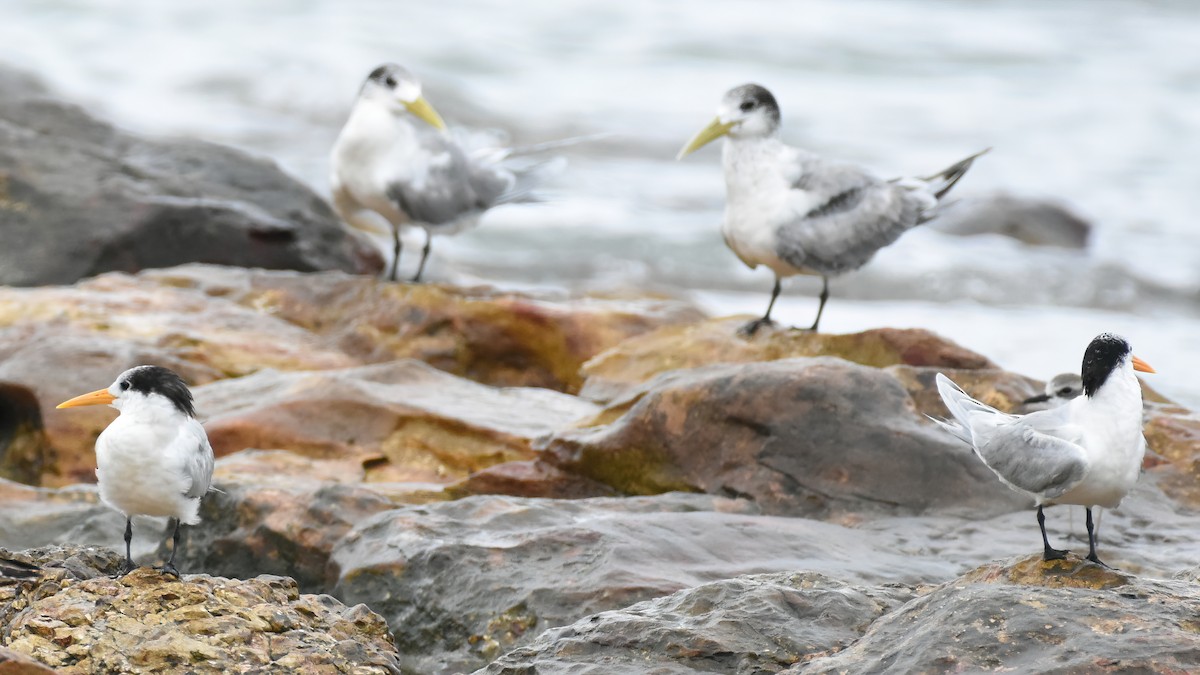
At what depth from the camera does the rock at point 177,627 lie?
3600mm

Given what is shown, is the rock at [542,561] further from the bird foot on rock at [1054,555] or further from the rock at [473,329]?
the rock at [473,329]

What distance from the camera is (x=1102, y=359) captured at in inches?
160

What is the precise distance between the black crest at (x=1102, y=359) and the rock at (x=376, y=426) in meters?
2.84

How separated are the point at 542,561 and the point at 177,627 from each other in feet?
4.30

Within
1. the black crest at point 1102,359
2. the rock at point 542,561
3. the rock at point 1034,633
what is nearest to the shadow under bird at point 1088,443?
the black crest at point 1102,359

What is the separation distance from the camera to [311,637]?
3797mm

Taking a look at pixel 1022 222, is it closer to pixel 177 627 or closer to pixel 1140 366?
pixel 1140 366

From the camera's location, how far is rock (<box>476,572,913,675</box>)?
3.70 metres

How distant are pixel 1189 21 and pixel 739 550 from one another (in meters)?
24.0

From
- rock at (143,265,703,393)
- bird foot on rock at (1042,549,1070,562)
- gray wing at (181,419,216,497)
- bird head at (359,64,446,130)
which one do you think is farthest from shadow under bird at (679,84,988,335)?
gray wing at (181,419,216,497)

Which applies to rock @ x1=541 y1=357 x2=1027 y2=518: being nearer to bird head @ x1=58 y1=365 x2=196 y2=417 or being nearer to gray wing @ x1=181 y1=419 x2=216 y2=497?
gray wing @ x1=181 y1=419 x2=216 y2=497

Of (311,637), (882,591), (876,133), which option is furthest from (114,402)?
(876,133)

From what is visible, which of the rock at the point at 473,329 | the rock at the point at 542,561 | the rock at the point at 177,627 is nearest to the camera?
the rock at the point at 177,627

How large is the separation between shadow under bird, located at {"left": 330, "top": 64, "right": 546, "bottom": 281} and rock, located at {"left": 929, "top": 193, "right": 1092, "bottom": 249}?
24.2 feet
